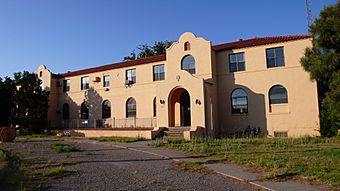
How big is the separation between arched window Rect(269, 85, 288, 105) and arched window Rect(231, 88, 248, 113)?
1.88 m

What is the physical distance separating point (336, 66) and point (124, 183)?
9501mm

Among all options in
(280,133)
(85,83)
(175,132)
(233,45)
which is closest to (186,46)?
(233,45)

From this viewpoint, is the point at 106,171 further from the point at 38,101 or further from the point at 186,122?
the point at 38,101

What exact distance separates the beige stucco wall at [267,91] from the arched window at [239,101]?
28 cm

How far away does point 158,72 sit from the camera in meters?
27.3

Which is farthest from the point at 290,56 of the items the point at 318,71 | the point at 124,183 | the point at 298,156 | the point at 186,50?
the point at 124,183

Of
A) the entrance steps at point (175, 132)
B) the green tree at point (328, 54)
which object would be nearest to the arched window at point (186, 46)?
the entrance steps at point (175, 132)

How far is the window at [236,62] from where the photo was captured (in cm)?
2322

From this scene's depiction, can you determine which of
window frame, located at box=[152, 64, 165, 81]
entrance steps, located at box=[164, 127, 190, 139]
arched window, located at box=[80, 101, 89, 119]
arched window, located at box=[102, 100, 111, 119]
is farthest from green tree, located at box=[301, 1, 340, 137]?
arched window, located at box=[80, 101, 89, 119]

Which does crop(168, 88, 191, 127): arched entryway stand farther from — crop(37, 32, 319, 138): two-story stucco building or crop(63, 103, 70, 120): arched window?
crop(63, 103, 70, 120): arched window

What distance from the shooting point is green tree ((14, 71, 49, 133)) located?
29734 millimetres

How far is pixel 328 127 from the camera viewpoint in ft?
64.4

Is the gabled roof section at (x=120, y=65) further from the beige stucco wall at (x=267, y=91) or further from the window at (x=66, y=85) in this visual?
the beige stucco wall at (x=267, y=91)

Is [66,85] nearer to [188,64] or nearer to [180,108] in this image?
[180,108]
